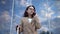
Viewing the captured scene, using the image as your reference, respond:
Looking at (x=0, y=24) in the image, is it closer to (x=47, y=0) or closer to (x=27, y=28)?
(x=27, y=28)

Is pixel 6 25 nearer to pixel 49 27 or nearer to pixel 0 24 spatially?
pixel 0 24

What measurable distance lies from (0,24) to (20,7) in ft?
1.04

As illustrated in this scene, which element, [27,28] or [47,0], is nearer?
[27,28]

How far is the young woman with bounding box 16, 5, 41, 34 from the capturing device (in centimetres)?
224

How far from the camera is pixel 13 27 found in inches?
99.3

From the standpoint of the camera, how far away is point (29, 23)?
2.27m

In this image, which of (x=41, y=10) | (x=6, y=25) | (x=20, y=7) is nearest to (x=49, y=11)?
(x=41, y=10)

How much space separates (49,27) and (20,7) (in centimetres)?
43

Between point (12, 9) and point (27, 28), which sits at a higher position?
point (12, 9)

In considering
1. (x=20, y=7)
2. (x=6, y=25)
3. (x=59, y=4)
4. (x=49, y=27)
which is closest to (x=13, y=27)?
(x=6, y=25)

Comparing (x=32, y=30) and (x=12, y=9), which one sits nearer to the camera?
(x=32, y=30)

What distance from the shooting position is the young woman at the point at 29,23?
7.34 ft

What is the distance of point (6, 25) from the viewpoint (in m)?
2.53

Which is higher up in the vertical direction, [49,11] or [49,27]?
[49,11]
